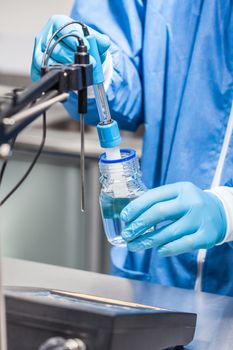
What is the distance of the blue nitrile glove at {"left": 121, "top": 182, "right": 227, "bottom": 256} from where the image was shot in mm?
1029

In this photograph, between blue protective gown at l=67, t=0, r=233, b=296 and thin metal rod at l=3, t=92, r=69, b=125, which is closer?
thin metal rod at l=3, t=92, r=69, b=125

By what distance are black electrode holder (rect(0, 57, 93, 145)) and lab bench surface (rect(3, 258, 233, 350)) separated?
0.37 meters

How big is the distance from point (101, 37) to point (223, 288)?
47 cm

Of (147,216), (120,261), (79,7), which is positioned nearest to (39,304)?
(147,216)

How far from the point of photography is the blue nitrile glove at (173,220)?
1029 mm

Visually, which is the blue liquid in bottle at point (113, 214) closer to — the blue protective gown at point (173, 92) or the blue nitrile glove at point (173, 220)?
the blue nitrile glove at point (173, 220)

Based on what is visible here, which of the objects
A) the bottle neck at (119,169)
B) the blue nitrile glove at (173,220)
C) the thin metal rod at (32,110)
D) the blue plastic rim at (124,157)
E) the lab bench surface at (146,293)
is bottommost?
the lab bench surface at (146,293)

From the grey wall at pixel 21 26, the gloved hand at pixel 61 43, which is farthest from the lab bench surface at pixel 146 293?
the grey wall at pixel 21 26

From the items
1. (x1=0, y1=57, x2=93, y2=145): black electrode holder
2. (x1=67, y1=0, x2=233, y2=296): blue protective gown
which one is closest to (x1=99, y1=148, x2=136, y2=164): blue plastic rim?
(x1=0, y1=57, x2=93, y2=145): black electrode holder

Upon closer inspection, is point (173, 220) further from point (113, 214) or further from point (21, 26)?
point (21, 26)

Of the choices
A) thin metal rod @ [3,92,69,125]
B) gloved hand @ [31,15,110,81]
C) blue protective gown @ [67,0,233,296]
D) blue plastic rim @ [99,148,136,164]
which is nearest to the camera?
thin metal rod @ [3,92,69,125]

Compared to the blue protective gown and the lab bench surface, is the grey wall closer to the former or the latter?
the blue protective gown

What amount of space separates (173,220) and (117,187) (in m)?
0.11

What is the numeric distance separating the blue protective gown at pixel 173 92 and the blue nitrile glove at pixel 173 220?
14cm
